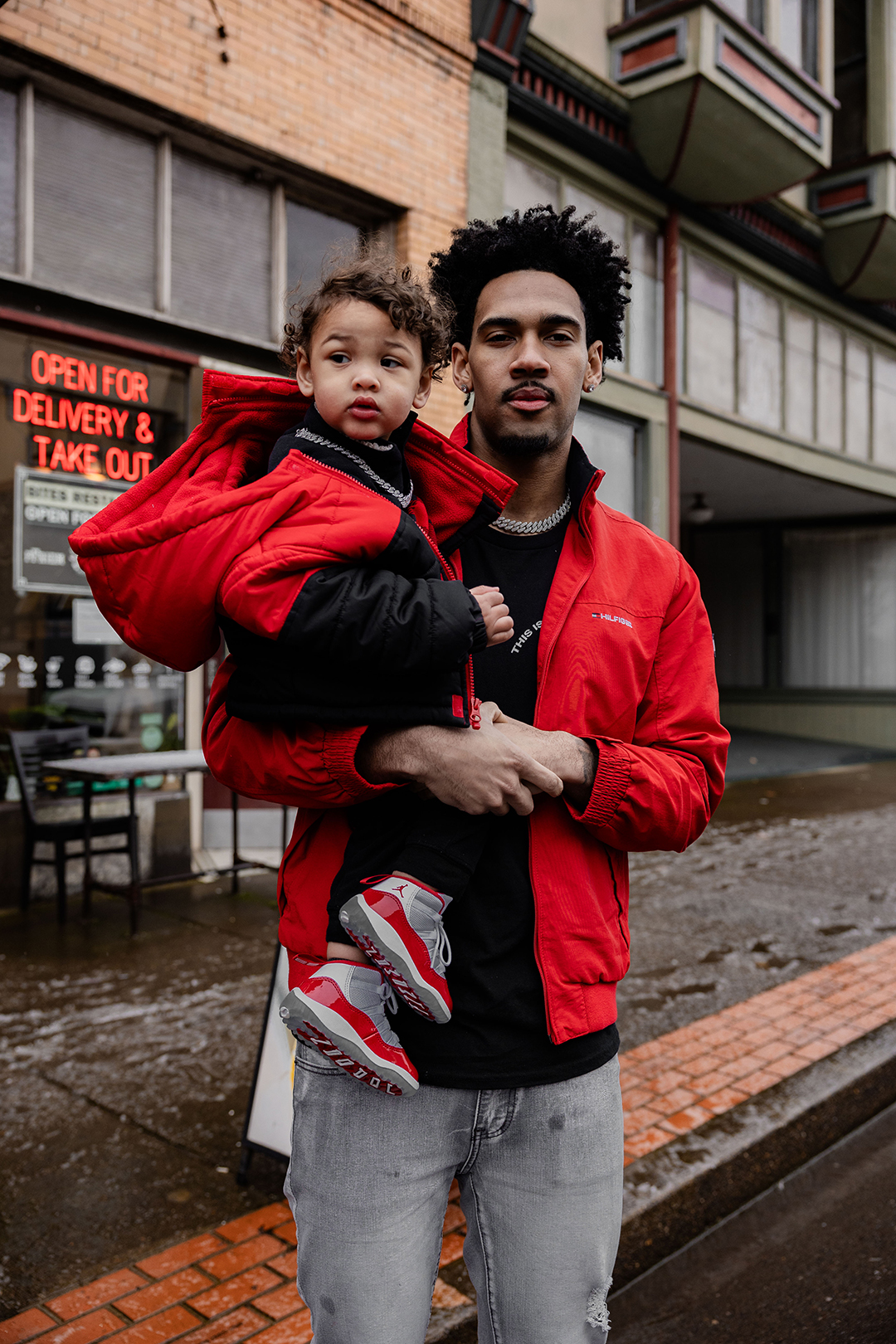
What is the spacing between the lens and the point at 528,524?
6.50 feet

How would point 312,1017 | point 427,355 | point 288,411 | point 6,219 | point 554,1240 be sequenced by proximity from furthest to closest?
point 6,219
point 427,355
point 288,411
point 554,1240
point 312,1017

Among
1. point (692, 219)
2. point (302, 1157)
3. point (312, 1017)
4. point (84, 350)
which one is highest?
point (692, 219)

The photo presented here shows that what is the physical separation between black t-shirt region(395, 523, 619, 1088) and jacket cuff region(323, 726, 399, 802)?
242 mm

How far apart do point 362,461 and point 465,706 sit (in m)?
0.47

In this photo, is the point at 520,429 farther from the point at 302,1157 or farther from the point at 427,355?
the point at 302,1157

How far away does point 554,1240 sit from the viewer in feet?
5.45

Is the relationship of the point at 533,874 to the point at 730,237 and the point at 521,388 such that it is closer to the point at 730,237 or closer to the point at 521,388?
the point at 521,388

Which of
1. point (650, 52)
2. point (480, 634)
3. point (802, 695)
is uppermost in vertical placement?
point (650, 52)

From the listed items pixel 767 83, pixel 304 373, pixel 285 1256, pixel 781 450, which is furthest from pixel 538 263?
pixel 781 450

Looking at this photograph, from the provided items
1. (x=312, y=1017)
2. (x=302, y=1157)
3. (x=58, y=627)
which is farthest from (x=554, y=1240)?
(x=58, y=627)

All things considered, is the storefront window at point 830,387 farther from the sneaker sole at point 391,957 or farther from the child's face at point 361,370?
the sneaker sole at point 391,957

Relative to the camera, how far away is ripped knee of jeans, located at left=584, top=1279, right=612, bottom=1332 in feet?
5.55

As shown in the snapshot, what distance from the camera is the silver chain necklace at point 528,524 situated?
198 cm

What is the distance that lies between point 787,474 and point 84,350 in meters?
10.5
